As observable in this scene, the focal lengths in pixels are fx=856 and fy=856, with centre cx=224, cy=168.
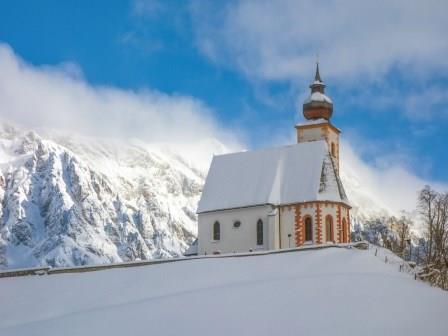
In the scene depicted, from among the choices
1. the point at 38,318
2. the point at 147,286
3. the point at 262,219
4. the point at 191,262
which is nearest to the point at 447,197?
the point at 262,219

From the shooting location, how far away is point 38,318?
5069 centimetres

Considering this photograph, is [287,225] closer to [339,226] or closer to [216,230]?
[339,226]

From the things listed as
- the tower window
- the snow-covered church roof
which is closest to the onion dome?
the snow-covered church roof

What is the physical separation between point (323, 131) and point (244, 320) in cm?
3759

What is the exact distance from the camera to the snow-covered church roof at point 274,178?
6869cm

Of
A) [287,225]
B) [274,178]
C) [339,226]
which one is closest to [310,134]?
[274,178]

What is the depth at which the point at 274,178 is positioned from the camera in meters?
70.4

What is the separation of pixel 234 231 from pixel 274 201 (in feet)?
13.6

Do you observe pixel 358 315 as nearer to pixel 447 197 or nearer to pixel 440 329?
pixel 440 329

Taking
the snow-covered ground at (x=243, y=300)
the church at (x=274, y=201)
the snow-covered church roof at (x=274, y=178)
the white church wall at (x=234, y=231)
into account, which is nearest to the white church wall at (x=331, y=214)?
the church at (x=274, y=201)

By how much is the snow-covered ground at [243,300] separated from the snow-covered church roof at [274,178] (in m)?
15.2

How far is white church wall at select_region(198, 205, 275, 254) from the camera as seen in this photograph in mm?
68625

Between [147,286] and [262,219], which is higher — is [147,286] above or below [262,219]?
below

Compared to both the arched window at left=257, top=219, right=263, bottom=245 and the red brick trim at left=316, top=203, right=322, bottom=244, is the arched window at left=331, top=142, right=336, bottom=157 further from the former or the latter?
the arched window at left=257, top=219, right=263, bottom=245
